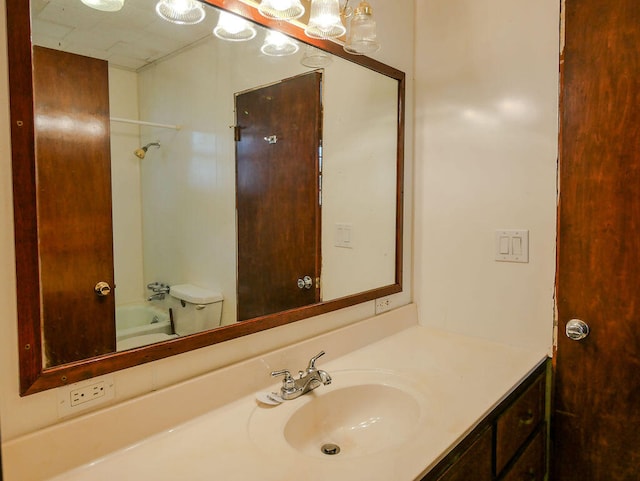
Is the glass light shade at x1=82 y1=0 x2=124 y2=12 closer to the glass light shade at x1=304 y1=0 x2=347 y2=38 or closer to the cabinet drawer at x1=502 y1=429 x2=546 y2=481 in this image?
the glass light shade at x1=304 y1=0 x2=347 y2=38

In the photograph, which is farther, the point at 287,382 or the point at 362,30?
the point at 362,30

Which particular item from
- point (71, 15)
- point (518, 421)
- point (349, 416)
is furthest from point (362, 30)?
point (518, 421)

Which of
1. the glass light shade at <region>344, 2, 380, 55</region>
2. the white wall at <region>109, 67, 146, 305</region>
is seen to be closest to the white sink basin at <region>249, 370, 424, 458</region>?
the white wall at <region>109, 67, 146, 305</region>

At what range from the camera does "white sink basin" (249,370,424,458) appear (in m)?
1.00

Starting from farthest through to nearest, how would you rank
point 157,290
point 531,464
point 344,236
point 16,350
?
point 344,236
point 531,464
point 157,290
point 16,350

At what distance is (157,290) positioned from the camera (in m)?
1.07

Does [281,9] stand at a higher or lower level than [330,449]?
higher

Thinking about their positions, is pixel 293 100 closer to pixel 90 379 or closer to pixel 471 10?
pixel 471 10

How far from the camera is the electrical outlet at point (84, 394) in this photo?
0.80 m

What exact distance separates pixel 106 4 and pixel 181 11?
196mm

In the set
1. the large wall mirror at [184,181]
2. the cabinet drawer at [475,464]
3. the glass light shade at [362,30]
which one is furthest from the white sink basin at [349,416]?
the glass light shade at [362,30]

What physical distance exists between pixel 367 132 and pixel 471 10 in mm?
588

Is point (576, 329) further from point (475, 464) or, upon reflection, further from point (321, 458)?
point (321, 458)

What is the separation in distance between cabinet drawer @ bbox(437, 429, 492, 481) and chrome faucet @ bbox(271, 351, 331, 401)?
0.38 m
